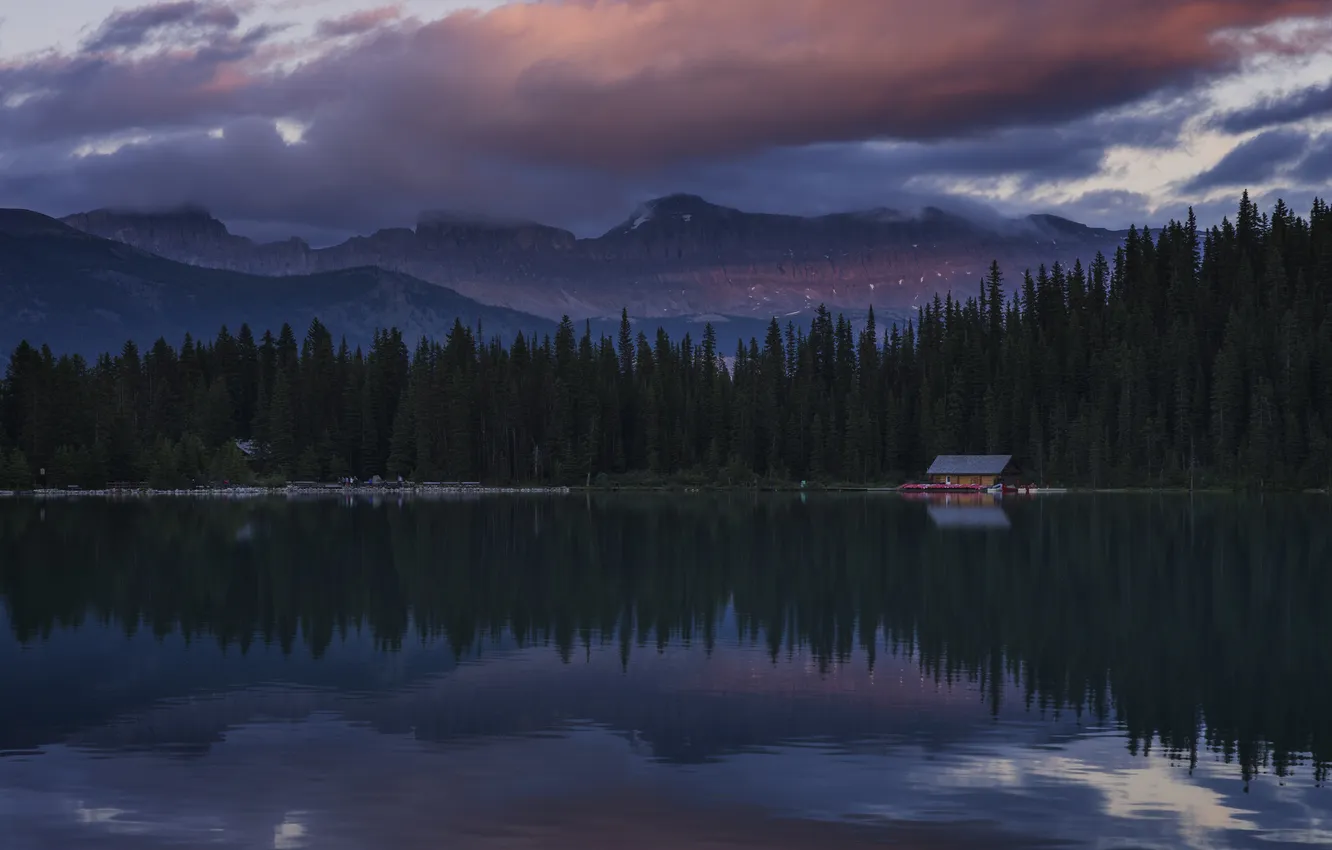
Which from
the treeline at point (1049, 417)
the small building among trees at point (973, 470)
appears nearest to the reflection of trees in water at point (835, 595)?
the treeline at point (1049, 417)

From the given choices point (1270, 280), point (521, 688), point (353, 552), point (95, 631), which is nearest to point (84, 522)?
point (353, 552)

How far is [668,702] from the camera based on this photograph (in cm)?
2894

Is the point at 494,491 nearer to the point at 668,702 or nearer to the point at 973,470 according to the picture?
the point at 973,470

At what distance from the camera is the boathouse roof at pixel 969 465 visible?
180 metres

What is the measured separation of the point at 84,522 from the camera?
94938 mm

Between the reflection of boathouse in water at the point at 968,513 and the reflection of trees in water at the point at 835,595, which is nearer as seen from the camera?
the reflection of trees in water at the point at 835,595

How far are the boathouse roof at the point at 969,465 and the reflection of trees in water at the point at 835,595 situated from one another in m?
87.6

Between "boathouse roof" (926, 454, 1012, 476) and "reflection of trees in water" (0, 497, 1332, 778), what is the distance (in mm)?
87570

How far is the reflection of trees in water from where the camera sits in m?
30.5

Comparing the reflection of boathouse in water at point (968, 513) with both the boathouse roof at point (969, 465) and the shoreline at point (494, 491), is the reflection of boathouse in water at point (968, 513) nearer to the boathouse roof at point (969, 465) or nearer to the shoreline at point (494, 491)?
the shoreline at point (494, 491)

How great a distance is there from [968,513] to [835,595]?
67269mm

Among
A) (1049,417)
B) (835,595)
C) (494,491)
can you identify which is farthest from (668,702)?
(1049,417)

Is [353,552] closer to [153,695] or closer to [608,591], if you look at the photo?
[608,591]

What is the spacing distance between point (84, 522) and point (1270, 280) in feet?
527
